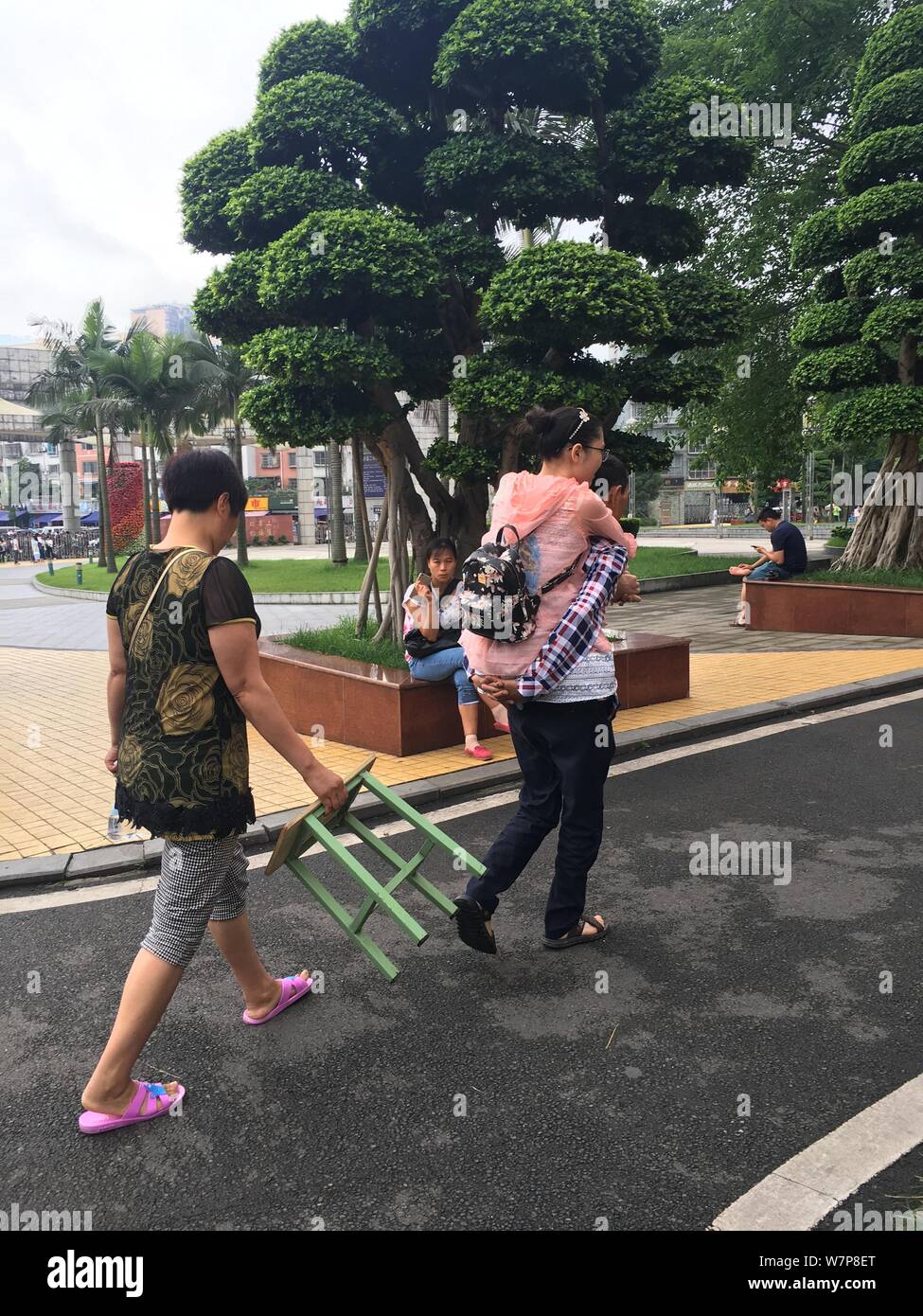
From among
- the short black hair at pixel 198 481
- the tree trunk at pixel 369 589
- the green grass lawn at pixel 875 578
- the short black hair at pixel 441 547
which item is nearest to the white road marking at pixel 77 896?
the short black hair at pixel 198 481

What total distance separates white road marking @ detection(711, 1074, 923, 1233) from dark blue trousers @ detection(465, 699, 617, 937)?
1226 millimetres

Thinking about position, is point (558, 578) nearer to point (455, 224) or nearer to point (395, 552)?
point (395, 552)

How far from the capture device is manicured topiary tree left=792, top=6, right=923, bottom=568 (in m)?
12.4

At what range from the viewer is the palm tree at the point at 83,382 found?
3228 centimetres

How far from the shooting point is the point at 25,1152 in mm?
2682

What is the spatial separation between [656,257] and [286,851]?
8101 mm

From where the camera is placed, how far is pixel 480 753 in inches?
258

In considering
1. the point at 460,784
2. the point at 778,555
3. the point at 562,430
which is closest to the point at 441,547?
the point at 460,784

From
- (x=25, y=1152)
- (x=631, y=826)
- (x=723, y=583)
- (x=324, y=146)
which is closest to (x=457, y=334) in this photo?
(x=324, y=146)

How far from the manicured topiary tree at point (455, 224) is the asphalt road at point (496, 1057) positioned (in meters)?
4.31

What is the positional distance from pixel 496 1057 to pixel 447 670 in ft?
12.5

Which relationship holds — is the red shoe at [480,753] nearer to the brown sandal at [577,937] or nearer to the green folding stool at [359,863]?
the brown sandal at [577,937]

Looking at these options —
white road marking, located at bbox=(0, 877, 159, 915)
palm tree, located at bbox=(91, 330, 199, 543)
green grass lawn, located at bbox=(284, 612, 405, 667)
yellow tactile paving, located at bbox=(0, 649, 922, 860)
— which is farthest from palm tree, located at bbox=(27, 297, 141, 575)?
white road marking, located at bbox=(0, 877, 159, 915)

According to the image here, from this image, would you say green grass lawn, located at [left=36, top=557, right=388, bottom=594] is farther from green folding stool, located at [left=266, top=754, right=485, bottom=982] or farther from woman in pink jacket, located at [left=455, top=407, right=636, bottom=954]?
green folding stool, located at [left=266, top=754, right=485, bottom=982]
